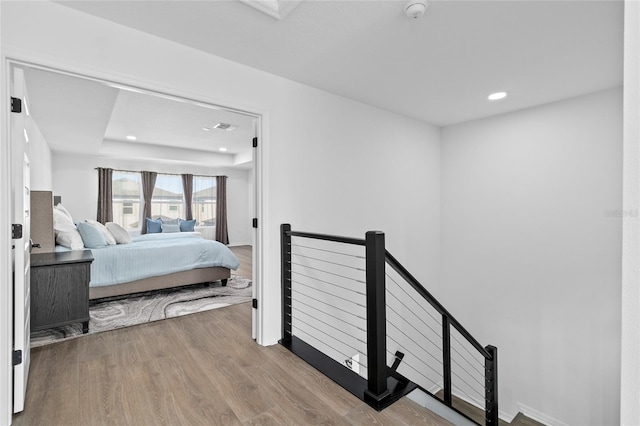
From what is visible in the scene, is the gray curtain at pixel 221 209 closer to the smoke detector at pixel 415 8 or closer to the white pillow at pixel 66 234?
the white pillow at pixel 66 234

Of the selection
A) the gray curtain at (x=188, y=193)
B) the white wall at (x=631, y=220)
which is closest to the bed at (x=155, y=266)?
the gray curtain at (x=188, y=193)

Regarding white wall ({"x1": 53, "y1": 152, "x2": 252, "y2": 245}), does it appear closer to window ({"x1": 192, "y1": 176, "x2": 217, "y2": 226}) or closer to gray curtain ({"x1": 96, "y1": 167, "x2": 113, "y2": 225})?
gray curtain ({"x1": 96, "y1": 167, "x2": 113, "y2": 225})

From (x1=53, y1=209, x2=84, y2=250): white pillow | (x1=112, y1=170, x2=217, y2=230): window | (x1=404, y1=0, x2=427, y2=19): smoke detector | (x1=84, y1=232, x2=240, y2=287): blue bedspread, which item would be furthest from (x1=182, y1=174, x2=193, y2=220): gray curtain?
(x1=404, y1=0, x2=427, y2=19): smoke detector

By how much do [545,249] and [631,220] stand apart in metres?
3.92

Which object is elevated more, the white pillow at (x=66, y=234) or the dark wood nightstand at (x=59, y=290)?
the white pillow at (x=66, y=234)

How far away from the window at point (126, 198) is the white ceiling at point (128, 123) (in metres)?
0.71

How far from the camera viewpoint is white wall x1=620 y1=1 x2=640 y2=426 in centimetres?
41

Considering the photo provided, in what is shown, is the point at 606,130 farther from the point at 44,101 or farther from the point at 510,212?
the point at 44,101

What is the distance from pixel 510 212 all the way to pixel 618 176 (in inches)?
41.5

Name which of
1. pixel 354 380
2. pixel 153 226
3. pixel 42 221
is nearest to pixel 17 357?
pixel 42 221

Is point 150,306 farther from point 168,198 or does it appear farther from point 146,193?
point 168,198

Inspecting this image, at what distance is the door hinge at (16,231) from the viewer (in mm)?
1744

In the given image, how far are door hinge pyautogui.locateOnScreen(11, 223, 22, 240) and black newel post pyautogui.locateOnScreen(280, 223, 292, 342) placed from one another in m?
1.66

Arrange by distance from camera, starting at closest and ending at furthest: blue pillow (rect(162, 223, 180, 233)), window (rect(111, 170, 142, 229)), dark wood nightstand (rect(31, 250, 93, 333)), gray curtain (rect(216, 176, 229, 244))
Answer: dark wood nightstand (rect(31, 250, 93, 333)), window (rect(111, 170, 142, 229)), blue pillow (rect(162, 223, 180, 233)), gray curtain (rect(216, 176, 229, 244))
